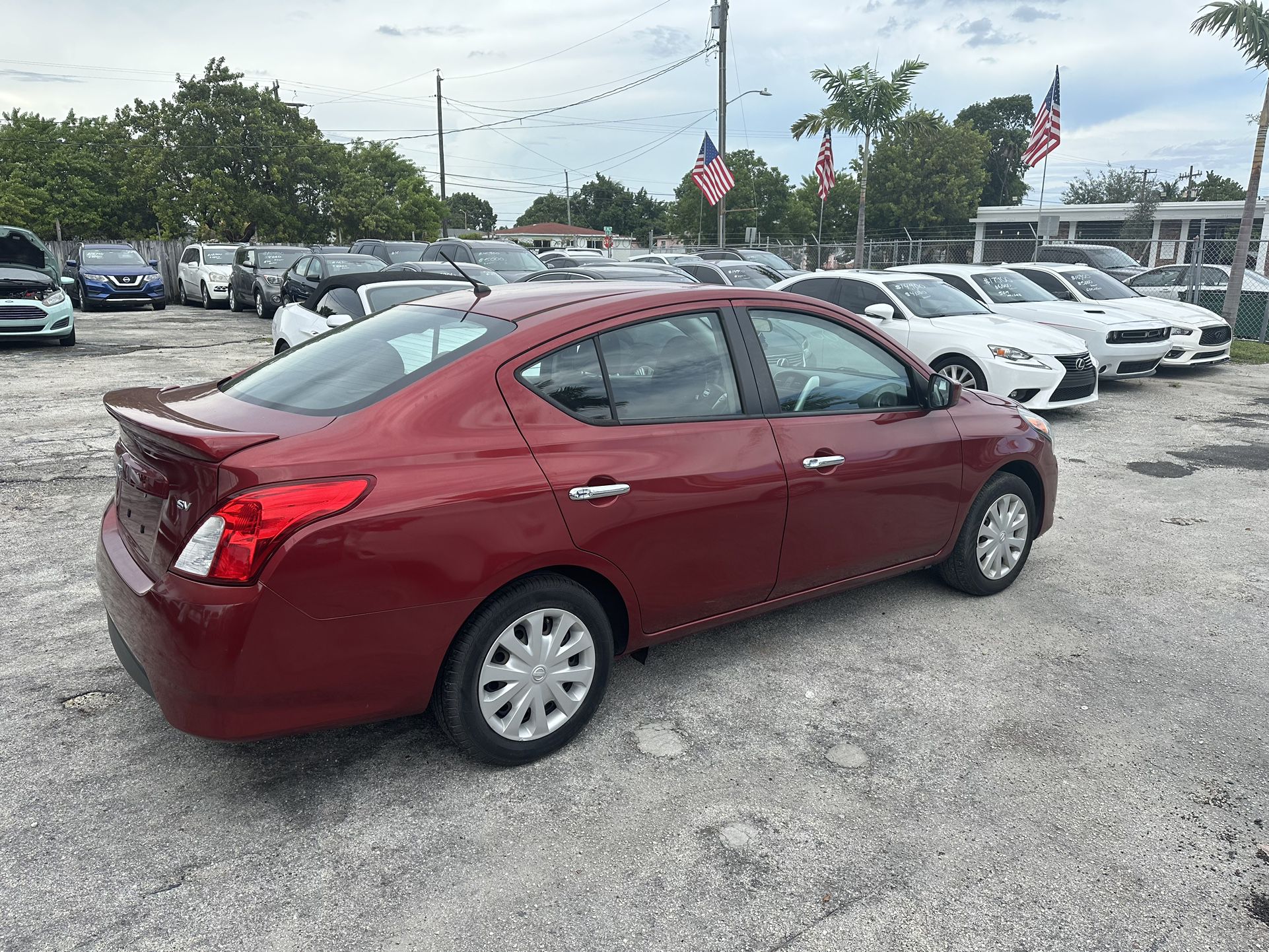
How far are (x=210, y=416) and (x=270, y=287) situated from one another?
1880 centimetres

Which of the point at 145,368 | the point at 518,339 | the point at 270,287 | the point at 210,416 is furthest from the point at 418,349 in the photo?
the point at 270,287

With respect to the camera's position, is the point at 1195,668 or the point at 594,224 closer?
the point at 1195,668

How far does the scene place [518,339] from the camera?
327 cm

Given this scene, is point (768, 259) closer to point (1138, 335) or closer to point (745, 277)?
point (745, 277)

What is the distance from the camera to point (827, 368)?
4207 mm

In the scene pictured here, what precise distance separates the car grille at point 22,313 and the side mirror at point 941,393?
14.2m

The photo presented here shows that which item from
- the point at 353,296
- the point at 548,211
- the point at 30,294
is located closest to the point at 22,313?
the point at 30,294

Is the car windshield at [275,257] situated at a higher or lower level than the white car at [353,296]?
higher

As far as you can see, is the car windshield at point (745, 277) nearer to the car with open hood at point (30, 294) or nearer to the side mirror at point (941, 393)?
the car with open hood at point (30, 294)

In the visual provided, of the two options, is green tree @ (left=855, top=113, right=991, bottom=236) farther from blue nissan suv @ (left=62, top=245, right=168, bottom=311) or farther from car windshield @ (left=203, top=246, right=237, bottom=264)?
blue nissan suv @ (left=62, top=245, right=168, bottom=311)

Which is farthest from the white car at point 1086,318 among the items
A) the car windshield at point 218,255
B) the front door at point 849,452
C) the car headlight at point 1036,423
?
the car windshield at point 218,255

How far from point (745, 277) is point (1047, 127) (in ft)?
23.8

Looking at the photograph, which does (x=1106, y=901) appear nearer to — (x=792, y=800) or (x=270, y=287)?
(x=792, y=800)

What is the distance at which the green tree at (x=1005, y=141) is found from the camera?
Result: 277ft
